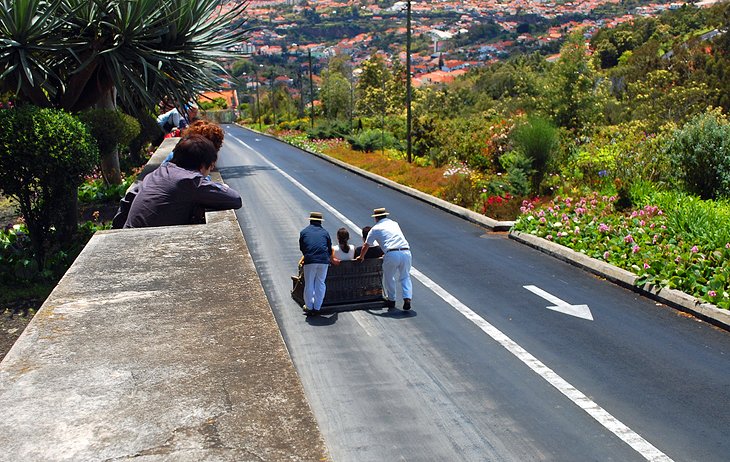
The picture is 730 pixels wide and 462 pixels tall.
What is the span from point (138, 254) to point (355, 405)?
354 cm

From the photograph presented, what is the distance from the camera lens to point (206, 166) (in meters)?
6.73

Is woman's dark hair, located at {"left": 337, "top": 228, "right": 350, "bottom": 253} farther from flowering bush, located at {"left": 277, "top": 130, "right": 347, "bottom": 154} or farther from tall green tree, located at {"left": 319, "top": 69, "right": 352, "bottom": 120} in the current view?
tall green tree, located at {"left": 319, "top": 69, "right": 352, "bottom": 120}

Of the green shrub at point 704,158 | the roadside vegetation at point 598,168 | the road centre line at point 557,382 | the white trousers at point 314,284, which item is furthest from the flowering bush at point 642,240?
the white trousers at point 314,284

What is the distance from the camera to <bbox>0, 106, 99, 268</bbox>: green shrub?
1319 cm

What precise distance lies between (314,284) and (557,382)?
4.03 metres

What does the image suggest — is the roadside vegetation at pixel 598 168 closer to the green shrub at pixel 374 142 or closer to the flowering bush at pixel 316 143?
the green shrub at pixel 374 142

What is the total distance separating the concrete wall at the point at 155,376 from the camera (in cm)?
251

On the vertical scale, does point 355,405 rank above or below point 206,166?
below

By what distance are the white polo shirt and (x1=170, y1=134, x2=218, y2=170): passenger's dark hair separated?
552 cm

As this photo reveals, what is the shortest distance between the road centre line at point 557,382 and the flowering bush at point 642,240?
304cm

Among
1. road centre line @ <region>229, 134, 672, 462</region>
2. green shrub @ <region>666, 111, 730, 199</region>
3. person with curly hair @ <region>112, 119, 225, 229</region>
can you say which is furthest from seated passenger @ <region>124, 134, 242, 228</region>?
green shrub @ <region>666, 111, 730, 199</region>

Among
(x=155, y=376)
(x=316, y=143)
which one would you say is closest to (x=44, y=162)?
(x=155, y=376)

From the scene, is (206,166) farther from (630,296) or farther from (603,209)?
(603,209)

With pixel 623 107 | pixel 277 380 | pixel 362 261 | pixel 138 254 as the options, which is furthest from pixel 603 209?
pixel 623 107
